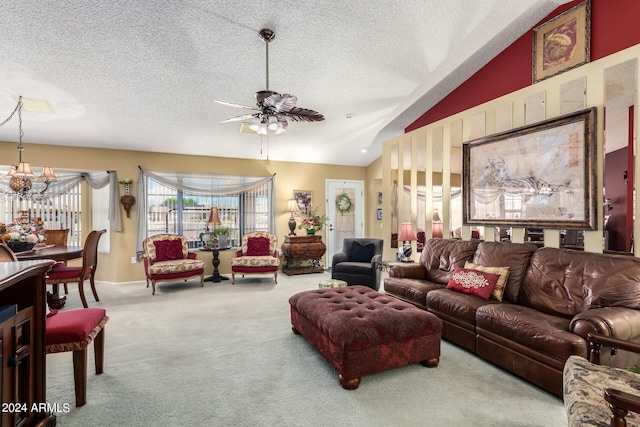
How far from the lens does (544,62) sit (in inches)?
134

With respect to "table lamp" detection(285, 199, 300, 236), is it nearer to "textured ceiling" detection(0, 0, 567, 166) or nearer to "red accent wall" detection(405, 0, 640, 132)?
"textured ceiling" detection(0, 0, 567, 166)

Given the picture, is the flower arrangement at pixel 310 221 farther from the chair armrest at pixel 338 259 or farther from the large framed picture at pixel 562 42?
the large framed picture at pixel 562 42

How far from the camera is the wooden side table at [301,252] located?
6350 mm

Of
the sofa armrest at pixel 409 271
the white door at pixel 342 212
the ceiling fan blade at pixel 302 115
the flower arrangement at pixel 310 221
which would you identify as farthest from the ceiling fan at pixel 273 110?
the white door at pixel 342 212

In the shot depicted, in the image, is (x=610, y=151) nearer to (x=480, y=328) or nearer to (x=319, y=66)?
(x=480, y=328)

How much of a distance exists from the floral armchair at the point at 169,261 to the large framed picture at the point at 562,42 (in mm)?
5528

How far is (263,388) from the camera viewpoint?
2.20 m

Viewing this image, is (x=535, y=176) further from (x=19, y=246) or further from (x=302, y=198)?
(x=19, y=246)

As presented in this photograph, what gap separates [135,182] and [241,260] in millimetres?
2501

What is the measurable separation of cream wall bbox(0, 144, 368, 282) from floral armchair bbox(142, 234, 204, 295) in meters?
0.67

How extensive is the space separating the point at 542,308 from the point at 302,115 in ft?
9.05

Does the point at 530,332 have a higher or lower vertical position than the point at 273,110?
lower

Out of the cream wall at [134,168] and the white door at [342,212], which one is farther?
the white door at [342,212]

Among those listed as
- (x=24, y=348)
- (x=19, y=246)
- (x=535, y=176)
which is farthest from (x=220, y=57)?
(x=535, y=176)
